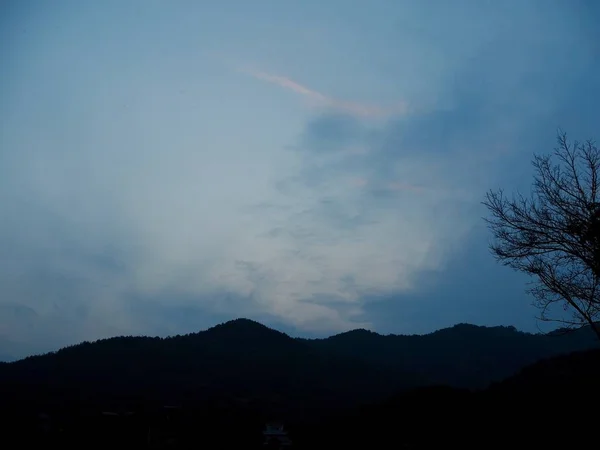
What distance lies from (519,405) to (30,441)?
18.1 m

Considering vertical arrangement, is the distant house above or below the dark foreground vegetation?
below

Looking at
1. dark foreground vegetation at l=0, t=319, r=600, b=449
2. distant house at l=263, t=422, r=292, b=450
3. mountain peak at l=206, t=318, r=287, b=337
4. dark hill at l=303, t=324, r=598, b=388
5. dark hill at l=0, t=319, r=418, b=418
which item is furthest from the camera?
mountain peak at l=206, t=318, r=287, b=337

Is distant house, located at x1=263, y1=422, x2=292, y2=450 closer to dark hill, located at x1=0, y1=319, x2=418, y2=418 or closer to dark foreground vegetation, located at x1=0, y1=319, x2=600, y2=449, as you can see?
dark foreground vegetation, located at x1=0, y1=319, x2=600, y2=449

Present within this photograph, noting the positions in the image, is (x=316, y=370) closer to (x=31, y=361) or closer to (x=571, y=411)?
(x=31, y=361)

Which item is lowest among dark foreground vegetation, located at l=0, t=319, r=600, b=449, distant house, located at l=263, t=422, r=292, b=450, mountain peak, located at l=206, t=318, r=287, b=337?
distant house, located at l=263, t=422, r=292, b=450

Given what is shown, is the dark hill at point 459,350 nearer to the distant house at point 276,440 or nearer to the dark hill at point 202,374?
the dark hill at point 202,374

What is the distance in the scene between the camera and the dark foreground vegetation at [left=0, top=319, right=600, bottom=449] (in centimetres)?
1977

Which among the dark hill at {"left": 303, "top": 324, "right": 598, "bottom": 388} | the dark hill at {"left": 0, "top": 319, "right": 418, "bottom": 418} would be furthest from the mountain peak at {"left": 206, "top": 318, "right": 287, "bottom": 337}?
the dark hill at {"left": 303, "top": 324, "right": 598, "bottom": 388}

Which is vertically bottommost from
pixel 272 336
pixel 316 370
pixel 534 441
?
pixel 534 441

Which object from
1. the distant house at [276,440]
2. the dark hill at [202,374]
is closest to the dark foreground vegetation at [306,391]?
the dark hill at [202,374]

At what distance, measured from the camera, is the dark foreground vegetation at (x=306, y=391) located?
64.8 feet

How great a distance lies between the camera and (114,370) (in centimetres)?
→ 5738

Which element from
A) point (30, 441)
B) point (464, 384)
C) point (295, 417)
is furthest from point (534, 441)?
point (464, 384)

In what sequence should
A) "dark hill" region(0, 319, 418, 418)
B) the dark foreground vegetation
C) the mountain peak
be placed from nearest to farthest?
1. the dark foreground vegetation
2. "dark hill" region(0, 319, 418, 418)
3. the mountain peak
